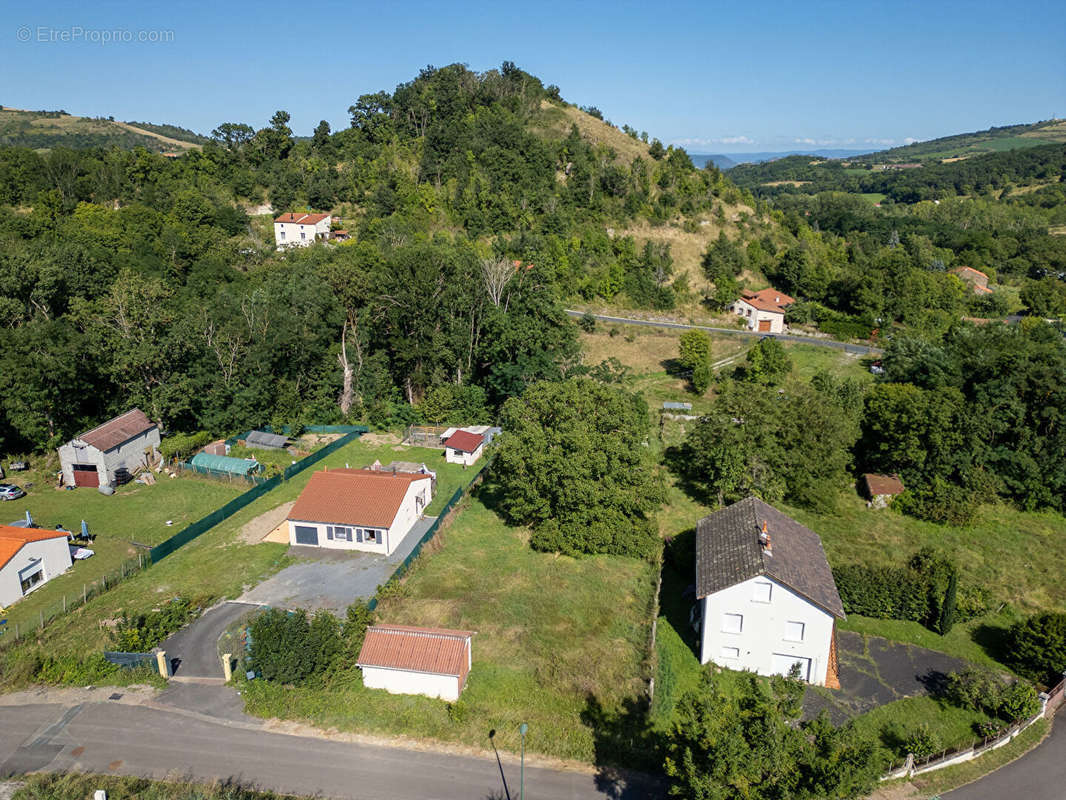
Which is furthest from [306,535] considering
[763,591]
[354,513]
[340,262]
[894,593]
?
[894,593]

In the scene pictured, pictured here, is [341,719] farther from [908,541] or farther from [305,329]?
[305,329]

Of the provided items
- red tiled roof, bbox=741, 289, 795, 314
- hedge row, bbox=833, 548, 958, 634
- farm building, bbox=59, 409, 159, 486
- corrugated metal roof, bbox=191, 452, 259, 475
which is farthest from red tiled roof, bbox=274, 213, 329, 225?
hedge row, bbox=833, 548, 958, 634

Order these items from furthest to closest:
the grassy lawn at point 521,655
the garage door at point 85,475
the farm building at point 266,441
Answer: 1. the farm building at point 266,441
2. the garage door at point 85,475
3. the grassy lawn at point 521,655

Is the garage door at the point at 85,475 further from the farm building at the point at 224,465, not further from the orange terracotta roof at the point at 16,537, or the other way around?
the orange terracotta roof at the point at 16,537

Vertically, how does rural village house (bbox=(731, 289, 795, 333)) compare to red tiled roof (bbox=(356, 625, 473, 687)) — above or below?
above

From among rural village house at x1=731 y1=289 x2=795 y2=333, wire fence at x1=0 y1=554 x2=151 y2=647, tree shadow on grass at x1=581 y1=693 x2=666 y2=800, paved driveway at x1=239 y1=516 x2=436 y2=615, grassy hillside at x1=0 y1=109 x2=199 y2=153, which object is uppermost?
grassy hillside at x1=0 y1=109 x2=199 y2=153

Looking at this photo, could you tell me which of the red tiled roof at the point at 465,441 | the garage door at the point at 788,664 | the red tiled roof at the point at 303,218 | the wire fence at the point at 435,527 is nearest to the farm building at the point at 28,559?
the wire fence at the point at 435,527

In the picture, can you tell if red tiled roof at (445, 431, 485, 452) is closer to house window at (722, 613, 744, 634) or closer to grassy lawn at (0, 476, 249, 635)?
grassy lawn at (0, 476, 249, 635)
